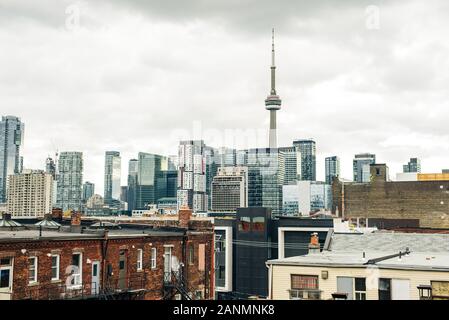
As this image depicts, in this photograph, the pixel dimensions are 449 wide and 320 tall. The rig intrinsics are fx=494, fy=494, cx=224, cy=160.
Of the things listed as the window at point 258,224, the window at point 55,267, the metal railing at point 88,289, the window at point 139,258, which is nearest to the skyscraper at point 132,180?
the window at point 258,224

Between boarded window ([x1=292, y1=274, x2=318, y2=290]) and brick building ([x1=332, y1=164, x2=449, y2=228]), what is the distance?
58.2 metres

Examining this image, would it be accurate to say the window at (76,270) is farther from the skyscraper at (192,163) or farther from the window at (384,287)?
the window at (384,287)

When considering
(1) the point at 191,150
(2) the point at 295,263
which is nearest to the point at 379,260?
(2) the point at 295,263

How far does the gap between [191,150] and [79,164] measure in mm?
15338

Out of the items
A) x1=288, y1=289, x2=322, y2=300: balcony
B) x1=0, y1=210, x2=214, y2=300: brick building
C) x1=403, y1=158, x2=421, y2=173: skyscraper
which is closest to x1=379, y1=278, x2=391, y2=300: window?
x1=288, y1=289, x2=322, y2=300: balcony

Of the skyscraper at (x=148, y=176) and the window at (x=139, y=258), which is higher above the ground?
the skyscraper at (x=148, y=176)

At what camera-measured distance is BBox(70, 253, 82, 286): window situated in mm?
25641

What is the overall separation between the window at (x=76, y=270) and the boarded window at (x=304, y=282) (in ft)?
42.4

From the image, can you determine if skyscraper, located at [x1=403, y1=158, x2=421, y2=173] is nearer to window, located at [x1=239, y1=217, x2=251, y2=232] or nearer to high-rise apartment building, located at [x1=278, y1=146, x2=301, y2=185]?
window, located at [x1=239, y1=217, x2=251, y2=232]

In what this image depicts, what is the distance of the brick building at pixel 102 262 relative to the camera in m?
23.0

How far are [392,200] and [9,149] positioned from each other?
2426 inches

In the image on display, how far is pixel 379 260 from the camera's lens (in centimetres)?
1903

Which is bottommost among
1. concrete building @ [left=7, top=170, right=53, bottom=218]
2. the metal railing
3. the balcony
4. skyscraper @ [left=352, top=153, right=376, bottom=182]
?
the metal railing
